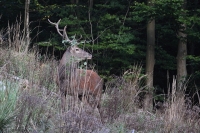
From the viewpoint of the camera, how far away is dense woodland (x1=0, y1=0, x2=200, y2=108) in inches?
465

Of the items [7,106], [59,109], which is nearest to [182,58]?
[59,109]

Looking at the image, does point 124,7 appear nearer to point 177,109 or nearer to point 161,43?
point 161,43

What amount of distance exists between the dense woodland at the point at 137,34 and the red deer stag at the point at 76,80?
332 centimetres

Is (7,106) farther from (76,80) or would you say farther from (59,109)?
(76,80)

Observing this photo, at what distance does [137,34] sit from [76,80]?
8.67 metres

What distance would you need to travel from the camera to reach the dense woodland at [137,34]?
1181 cm

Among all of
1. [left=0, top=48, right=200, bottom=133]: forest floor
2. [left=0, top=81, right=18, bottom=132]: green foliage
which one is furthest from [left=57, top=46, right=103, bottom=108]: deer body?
[left=0, top=81, right=18, bottom=132]: green foliage

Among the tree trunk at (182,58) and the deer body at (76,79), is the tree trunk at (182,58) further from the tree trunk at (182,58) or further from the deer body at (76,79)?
the deer body at (76,79)

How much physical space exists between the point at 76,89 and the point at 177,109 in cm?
190

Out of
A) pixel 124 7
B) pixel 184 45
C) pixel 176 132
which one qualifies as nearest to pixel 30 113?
pixel 176 132

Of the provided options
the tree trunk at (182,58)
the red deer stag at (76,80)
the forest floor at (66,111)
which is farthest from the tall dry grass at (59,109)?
the tree trunk at (182,58)

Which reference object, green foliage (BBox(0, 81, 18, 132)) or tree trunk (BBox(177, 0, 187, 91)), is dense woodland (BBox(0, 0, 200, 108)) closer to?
tree trunk (BBox(177, 0, 187, 91))

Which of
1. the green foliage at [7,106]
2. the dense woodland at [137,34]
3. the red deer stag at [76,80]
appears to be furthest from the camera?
the dense woodland at [137,34]

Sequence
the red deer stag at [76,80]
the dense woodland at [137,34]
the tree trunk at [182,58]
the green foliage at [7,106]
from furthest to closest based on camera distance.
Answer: the tree trunk at [182,58] < the dense woodland at [137,34] < the red deer stag at [76,80] < the green foliage at [7,106]
